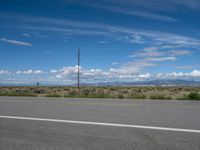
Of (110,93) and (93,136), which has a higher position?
(110,93)

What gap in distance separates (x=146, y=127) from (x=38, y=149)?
3541 millimetres

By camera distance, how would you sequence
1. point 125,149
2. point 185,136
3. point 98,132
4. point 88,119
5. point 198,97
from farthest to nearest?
point 198,97 → point 88,119 → point 98,132 → point 185,136 → point 125,149

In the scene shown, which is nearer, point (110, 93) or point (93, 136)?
point (93, 136)

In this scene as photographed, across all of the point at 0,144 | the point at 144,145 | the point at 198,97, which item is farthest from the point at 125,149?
the point at 198,97

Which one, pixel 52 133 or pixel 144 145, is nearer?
pixel 144 145

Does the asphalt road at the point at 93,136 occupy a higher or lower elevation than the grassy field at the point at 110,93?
lower

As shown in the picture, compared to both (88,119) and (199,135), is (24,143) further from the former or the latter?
(199,135)

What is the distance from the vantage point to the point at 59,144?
17.6 feet

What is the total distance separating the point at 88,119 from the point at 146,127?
2.32 metres

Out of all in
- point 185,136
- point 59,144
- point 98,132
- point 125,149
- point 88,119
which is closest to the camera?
point 125,149

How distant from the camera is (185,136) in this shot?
19.9ft

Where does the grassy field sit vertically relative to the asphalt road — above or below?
above

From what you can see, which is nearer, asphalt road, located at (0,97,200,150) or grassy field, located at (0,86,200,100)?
asphalt road, located at (0,97,200,150)

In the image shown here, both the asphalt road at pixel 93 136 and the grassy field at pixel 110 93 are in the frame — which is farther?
the grassy field at pixel 110 93
